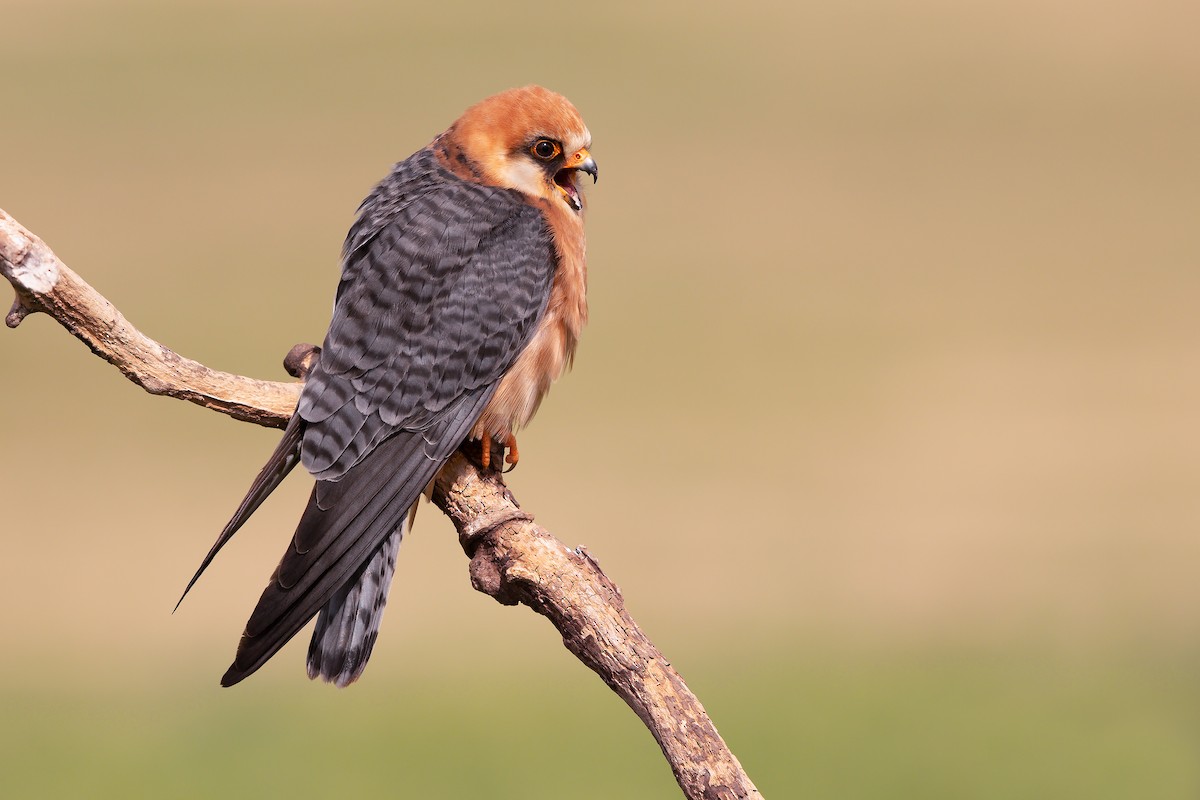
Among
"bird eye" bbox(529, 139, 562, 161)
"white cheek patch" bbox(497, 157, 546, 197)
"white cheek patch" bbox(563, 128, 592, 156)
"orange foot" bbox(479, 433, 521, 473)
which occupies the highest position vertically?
"white cheek patch" bbox(563, 128, 592, 156)

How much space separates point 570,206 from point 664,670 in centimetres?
175

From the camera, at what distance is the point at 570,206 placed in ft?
13.1

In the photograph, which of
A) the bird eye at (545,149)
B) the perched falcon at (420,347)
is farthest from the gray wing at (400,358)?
the bird eye at (545,149)

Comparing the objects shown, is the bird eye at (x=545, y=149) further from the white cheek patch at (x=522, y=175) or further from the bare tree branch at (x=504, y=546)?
the bare tree branch at (x=504, y=546)

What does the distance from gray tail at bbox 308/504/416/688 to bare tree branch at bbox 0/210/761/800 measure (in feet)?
1.04

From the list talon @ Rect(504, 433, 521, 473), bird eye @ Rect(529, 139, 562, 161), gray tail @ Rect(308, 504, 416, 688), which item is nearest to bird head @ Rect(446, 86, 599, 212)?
bird eye @ Rect(529, 139, 562, 161)

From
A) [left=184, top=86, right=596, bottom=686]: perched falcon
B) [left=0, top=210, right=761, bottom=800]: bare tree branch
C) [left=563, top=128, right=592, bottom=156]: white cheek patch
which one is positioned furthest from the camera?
[left=563, top=128, right=592, bottom=156]: white cheek patch

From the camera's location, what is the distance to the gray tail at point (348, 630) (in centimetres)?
343

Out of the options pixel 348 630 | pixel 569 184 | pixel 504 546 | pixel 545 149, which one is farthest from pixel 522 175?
pixel 348 630

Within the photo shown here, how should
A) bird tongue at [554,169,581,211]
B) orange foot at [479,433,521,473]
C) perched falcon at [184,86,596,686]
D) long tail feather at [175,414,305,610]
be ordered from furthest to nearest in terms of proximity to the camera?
bird tongue at [554,169,581,211] < orange foot at [479,433,521,473] < perched falcon at [184,86,596,686] < long tail feather at [175,414,305,610]

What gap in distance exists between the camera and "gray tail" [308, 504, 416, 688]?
343 centimetres

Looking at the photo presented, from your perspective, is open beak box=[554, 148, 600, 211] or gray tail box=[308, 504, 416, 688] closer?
gray tail box=[308, 504, 416, 688]

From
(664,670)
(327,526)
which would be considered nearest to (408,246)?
(327,526)

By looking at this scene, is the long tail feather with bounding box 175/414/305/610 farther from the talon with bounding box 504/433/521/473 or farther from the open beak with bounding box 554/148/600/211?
the open beak with bounding box 554/148/600/211
